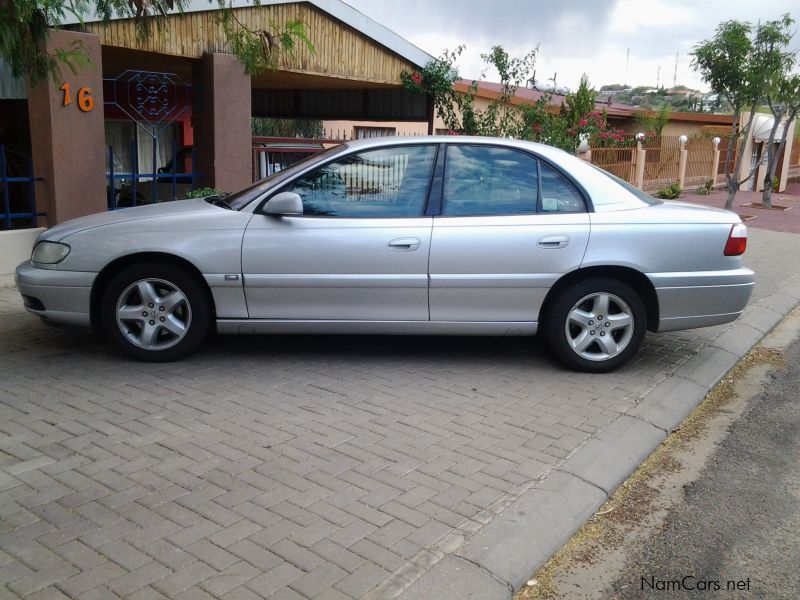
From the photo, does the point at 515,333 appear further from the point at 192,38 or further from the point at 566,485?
the point at 192,38

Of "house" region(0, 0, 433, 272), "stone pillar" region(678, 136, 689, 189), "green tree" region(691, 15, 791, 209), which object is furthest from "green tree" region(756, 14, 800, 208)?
"house" region(0, 0, 433, 272)

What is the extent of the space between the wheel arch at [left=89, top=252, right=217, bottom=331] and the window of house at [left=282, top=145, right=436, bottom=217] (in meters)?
0.93

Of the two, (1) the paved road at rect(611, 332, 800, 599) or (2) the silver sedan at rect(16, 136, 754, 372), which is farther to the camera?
(2) the silver sedan at rect(16, 136, 754, 372)

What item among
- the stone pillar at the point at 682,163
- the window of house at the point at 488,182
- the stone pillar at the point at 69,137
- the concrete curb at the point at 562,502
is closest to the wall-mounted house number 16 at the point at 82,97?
the stone pillar at the point at 69,137

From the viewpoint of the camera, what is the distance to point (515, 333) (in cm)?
605

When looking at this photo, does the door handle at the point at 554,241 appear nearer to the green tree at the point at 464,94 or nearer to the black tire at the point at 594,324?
the black tire at the point at 594,324

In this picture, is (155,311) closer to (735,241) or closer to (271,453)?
(271,453)

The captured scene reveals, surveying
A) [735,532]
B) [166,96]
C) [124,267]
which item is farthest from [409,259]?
[166,96]

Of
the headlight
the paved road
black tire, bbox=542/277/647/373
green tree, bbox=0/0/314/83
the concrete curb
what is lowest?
the paved road

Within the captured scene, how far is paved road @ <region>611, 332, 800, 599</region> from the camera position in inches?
140

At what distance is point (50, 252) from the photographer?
588cm

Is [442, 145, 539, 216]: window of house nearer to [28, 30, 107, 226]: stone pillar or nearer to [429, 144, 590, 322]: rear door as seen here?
[429, 144, 590, 322]: rear door

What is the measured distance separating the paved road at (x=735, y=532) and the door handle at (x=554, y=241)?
175 centimetres

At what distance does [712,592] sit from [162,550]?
7.88 feet
